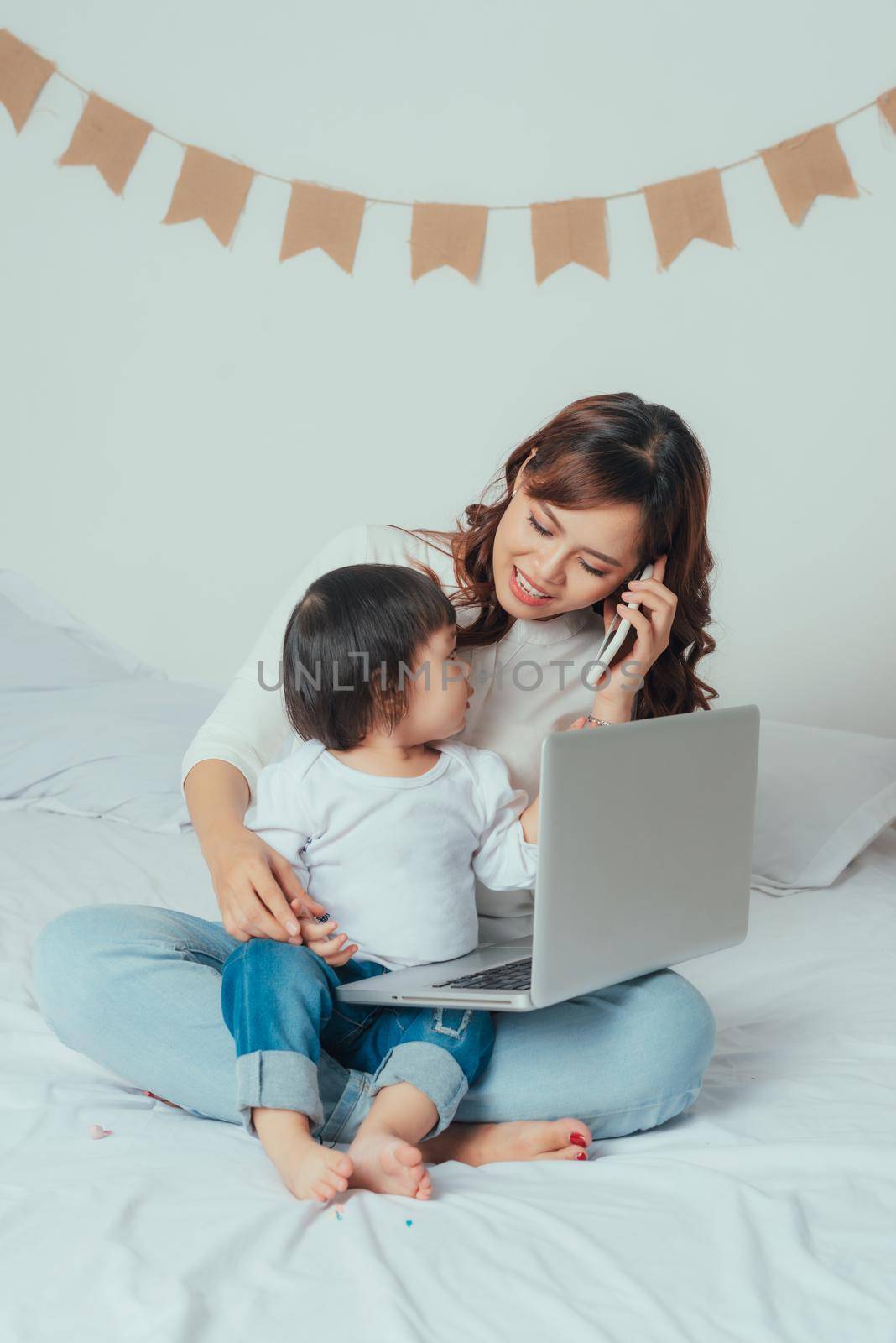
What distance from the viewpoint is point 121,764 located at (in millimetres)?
2121

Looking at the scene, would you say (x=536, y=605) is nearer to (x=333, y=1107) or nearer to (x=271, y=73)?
(x=333, y=1107)

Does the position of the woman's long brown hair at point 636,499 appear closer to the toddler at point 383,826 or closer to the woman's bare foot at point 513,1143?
the toddler at point 383,826

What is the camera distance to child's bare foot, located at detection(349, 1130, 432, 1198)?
0.87 meters

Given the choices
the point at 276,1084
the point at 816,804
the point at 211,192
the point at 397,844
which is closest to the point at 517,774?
the point at 397,844

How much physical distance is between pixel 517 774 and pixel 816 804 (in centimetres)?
81

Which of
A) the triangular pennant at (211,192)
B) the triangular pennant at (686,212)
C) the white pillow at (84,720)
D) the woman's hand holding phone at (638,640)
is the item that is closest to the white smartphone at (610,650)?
the woman's hand holding phone at (638,640)

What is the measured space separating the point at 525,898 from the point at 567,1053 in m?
0.27

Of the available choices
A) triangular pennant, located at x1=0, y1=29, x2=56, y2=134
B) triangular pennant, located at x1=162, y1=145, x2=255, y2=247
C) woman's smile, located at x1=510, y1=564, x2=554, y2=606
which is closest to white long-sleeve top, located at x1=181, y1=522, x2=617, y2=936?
woman's smile, located at x1=510, y1=564, x2=554, y2=606

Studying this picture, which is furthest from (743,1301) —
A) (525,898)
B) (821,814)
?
(821,814)

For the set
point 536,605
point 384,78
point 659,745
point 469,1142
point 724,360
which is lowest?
point 469,1142

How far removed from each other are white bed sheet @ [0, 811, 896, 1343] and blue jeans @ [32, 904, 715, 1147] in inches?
1.3

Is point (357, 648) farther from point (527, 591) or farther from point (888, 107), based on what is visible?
point (888, 107)

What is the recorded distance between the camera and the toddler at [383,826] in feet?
3.32

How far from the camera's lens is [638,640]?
1.32m
